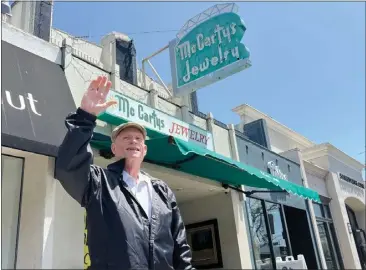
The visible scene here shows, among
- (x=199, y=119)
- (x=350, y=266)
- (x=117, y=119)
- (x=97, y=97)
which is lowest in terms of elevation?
(x=350, y=266)

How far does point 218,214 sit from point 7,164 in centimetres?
532

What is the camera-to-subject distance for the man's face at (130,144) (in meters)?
2.15

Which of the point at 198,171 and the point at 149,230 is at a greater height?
the point at 198,171

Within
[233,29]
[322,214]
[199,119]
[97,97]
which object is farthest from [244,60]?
[322,214]

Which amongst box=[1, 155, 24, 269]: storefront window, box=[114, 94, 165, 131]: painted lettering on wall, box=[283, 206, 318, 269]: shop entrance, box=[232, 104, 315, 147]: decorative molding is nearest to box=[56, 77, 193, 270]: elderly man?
box=[1, 155, 24, 269]: storefront window

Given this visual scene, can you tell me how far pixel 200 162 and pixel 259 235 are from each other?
147 inches

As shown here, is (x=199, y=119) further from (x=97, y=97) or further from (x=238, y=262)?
(x=97, y=97)

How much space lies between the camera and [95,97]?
1.95m

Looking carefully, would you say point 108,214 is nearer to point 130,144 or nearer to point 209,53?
point 130,144

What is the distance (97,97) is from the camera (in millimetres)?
1952

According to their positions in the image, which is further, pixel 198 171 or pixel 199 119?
pixel 199 119

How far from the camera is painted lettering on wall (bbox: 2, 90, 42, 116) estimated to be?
4328 millimetres

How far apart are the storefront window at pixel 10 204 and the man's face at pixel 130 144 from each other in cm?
316

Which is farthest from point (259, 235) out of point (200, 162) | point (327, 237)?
point (327, 237)
